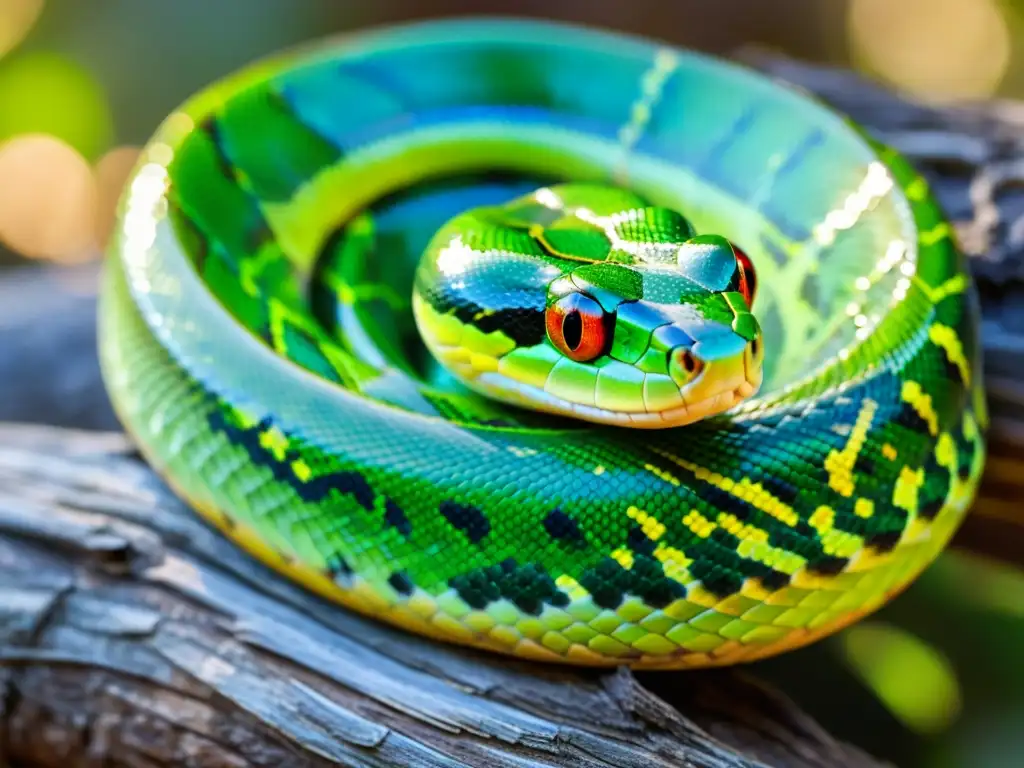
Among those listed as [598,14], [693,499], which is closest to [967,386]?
[693,499]

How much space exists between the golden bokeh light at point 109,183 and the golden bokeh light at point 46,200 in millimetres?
35

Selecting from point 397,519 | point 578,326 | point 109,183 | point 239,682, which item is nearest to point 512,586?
point 397,519

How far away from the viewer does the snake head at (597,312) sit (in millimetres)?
1834

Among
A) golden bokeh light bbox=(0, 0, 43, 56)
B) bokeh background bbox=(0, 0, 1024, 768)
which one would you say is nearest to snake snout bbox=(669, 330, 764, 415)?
bokeh background bbox=(0, 0, 1024, 768)

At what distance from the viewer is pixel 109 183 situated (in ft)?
18.6

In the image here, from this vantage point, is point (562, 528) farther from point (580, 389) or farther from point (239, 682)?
point (239, 682)

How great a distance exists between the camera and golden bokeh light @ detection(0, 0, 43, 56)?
533 centimetres

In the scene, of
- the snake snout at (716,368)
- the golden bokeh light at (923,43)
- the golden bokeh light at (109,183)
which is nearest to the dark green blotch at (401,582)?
the snake snout at (716,368)

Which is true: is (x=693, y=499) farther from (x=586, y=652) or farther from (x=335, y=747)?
(x=335, y=747)

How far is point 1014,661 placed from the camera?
11.0 ft

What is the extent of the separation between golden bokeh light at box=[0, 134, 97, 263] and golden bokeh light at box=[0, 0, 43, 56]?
0.53 metres

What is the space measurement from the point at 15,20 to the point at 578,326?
4785 millimetres

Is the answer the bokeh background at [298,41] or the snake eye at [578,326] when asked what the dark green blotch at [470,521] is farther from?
the bokeh background at [298,41]

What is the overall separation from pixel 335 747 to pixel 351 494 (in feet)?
1.74
